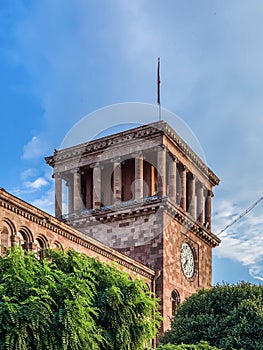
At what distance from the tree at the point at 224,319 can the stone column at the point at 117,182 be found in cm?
1072

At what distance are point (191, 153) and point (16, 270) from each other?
2871 cm

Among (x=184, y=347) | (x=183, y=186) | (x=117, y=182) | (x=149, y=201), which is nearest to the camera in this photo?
(x=184, y=347)

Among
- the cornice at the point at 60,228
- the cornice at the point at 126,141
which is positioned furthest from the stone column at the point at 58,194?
the cornice at the point at 60,228

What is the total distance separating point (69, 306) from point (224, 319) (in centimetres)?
1559

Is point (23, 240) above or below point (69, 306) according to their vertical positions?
above

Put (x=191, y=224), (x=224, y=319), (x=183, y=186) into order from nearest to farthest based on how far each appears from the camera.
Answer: (x=224, y=319), (x=191, y=224), (x=183, y=186)

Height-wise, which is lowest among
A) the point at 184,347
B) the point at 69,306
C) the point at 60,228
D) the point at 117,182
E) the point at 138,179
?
the point at 184,347

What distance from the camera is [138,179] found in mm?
42375

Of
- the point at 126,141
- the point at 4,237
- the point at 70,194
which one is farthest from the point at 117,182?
the point at 4,237

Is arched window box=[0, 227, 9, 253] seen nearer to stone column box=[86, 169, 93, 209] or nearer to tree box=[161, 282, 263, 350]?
tree box=[161, 282, 263, 350]

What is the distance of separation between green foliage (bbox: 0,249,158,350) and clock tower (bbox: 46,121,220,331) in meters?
18.7

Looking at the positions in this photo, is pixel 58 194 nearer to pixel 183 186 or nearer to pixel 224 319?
pixel 183 186

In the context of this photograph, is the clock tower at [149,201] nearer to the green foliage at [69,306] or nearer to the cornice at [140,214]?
the cornice at [140,214]

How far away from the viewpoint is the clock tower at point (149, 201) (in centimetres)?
4122
